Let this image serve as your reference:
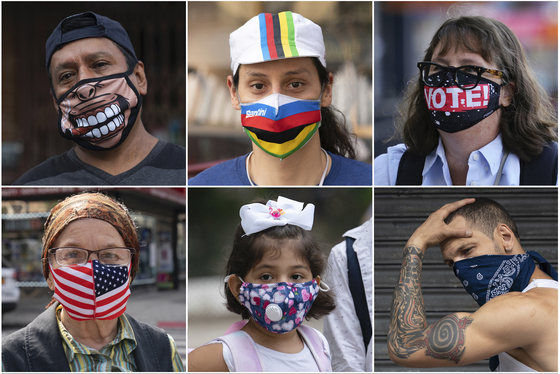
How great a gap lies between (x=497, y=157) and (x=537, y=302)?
103 centimetres

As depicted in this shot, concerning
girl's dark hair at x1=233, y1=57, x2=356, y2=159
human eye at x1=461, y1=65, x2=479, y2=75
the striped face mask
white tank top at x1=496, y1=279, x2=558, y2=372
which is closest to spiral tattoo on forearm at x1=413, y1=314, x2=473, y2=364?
white tank top at x1=496, y1=279, x2=558, y2=372

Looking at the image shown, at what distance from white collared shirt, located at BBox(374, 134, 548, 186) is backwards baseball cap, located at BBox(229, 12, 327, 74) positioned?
911 mm

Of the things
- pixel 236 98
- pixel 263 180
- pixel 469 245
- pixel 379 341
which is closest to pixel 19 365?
pixel 263 180

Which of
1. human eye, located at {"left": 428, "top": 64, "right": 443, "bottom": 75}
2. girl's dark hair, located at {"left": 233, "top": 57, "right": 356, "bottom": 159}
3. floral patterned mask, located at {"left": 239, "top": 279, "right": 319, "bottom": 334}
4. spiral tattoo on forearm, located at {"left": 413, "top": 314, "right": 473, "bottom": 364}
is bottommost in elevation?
spiral tattoo on forearm, located at {"left": 413, "top": 314, "right": 473, "bottom": 364}

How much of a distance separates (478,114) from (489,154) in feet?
1.04

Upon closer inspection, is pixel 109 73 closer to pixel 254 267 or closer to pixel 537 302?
pixel 254 267

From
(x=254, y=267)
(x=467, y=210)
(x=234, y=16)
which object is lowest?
(x=254, y=267)

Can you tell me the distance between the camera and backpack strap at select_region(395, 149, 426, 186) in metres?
3.50

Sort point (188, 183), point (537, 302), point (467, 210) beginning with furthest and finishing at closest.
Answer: point (188, 183) → point (467, 210) → point (537, 302)

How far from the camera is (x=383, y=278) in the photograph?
12.2 ft

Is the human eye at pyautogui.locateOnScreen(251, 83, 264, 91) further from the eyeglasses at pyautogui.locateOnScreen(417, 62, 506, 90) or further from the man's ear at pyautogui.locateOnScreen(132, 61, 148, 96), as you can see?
the eyeglasses at pyautogui.locateOnScreen(417, 62, 506, 90)

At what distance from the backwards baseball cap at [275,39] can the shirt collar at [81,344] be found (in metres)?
1.94

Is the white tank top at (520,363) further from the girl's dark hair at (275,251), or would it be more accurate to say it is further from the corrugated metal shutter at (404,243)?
the girl's dark hair at (275,251)

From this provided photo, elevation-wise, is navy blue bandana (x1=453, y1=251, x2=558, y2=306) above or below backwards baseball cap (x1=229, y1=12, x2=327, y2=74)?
below
